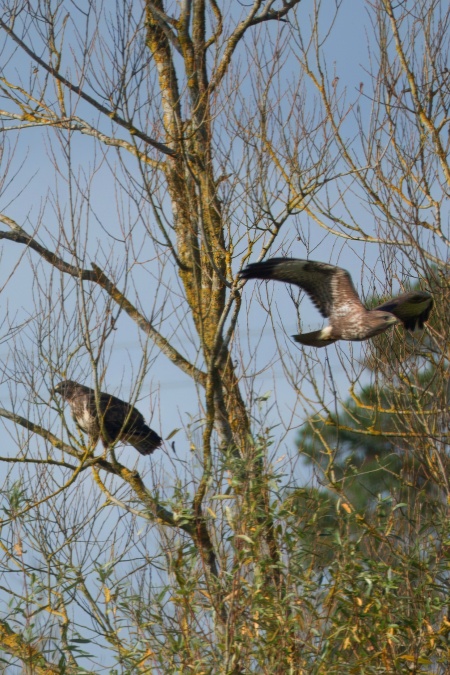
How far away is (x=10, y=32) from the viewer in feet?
24.1

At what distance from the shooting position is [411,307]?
7.61 m

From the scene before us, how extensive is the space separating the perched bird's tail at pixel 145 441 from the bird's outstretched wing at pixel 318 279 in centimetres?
149

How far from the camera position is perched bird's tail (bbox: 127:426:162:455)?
7768mm

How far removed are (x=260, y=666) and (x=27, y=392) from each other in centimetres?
279

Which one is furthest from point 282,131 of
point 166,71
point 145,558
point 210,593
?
point 210,593

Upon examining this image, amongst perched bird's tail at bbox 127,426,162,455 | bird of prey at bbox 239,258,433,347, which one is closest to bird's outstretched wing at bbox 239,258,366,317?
bird of prey at bbox 239,258,433,347

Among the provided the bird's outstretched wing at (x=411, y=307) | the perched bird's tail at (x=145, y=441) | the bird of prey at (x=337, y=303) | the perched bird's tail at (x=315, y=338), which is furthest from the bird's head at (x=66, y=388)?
the bird's outstretched wing at (x=411, y=307)

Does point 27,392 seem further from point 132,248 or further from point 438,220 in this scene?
point 438,220

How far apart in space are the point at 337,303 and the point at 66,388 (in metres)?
2.07

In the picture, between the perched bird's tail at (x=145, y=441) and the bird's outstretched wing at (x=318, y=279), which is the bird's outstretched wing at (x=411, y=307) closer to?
the bird's outstretched wing at (x=318, y=279)

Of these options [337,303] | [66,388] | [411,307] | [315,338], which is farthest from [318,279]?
[66,388]

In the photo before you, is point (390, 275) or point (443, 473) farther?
point (390, 275)

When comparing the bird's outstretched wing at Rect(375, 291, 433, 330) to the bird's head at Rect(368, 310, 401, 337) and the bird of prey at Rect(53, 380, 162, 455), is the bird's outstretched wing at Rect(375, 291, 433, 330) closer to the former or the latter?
the bird's head at Rect(368, 310, 401, 337)

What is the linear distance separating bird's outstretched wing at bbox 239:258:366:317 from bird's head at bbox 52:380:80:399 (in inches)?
54.7
